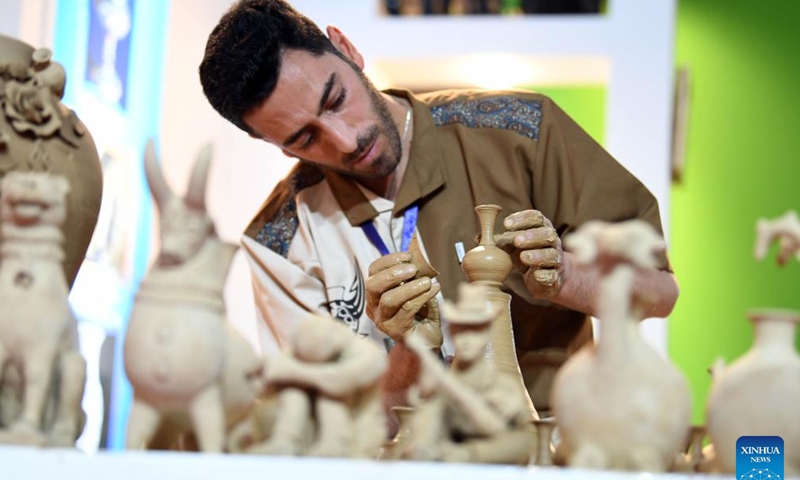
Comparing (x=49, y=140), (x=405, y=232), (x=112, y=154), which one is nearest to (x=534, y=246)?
(x=405, y=232)

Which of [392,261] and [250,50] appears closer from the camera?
[392,261]

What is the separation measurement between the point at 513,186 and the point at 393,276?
0.56 metres

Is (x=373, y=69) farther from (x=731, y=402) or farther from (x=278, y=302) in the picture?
(x=731, y=402)

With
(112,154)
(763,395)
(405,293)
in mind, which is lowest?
(112,154)

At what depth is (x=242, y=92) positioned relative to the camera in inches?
71.6

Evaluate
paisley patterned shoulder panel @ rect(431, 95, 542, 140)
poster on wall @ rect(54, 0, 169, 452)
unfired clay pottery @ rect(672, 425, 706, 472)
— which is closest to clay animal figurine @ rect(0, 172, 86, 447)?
unfired clay pottery @ rect(672, 425, 706, 472)

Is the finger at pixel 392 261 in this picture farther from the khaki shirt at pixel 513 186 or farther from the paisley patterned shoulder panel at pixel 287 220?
the paisley patterned shoulder panel at pixel 287 220

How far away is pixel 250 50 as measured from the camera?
1.79 m

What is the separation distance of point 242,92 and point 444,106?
44 centimetres

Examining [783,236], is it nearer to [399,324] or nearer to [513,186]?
[399,324]

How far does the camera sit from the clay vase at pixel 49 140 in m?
1.15

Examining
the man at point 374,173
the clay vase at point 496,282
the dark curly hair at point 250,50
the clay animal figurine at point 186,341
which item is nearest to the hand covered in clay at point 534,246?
the clay vase at point 496,282

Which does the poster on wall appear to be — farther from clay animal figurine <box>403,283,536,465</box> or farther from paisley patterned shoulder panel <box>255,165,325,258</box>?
clay animal figurine <box>403,283,536,465</box>

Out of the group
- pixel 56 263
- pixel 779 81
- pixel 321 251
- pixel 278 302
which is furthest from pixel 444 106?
pixel 779 81
